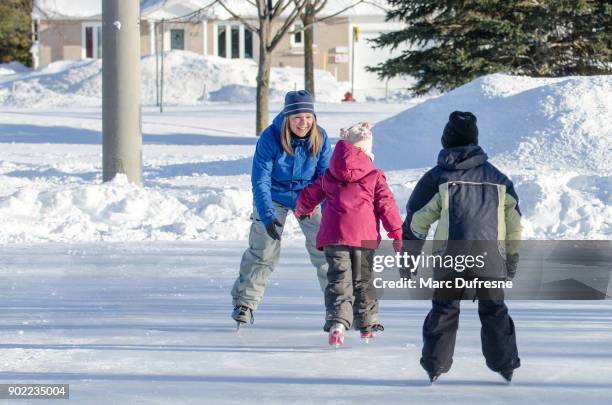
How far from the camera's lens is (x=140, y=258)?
10055 mm

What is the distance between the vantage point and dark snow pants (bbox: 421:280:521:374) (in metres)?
5.53

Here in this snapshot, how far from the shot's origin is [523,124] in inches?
637

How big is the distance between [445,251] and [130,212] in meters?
7.05

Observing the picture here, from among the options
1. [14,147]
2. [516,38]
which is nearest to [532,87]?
[516,38]

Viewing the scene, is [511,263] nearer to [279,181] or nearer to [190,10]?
[279,181]

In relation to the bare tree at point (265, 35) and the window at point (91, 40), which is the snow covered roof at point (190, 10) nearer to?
the window at point (91, 40)

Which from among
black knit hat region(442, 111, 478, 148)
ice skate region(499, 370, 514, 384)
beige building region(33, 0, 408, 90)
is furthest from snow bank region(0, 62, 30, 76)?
ice skate region(499, 370, 514, 384)

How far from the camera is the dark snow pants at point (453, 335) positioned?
5.53m

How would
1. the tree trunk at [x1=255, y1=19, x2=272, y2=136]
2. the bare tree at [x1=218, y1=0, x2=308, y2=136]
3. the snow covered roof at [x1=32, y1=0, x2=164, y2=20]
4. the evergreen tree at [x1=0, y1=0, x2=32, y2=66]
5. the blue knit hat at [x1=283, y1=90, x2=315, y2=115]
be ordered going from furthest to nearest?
the snow covered roof at [x1=32, y1=0, x2=164, y2=20] → the evergreen tree at [x1=0, y1=0, x2=32, y2=66] → the tree trunk at [x1=255, y1=19, x2=272, y2=136] → the bare tree at [x1=218, y1=0, x2=308, y2=136] → the blue knit hat at [x1=283, y1=90, x2=315, y2=115]

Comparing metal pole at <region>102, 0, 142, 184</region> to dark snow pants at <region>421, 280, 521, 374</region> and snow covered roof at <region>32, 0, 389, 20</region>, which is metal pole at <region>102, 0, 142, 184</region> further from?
→ snow covered roof at <region>32, 0, 389, 20</region>

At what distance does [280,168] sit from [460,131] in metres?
1.58

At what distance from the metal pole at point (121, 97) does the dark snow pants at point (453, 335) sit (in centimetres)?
869

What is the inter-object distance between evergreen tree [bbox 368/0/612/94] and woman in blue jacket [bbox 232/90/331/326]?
17856mm

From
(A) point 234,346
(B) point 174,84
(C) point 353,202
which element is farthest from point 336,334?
(B) point 174,84
